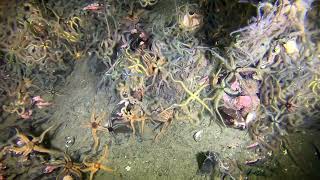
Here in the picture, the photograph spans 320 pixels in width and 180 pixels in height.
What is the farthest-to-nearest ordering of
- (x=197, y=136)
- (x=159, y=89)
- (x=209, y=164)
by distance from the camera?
(x=159, y=89) < (x=197, y=136) < (x=209, y=164)

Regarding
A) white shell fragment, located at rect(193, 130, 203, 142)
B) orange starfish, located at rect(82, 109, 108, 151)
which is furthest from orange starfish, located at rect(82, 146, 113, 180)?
white shell fragment, located at rect(193, 130, 203, 142)

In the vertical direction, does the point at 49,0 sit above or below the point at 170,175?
above

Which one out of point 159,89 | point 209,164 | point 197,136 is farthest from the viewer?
point 159,89

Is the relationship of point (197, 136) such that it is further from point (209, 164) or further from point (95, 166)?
point (95, 166)

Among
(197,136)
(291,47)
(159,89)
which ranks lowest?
(197,136)

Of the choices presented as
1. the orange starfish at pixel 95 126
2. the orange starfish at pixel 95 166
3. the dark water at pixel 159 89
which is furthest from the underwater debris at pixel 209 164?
the orange starfish at pixel 95 126

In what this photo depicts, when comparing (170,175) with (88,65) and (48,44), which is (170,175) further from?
(48,44)

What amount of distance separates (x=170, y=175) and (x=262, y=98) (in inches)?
49.5

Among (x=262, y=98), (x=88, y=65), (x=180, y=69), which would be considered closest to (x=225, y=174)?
(x=262, y=98)

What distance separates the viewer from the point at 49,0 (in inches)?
157

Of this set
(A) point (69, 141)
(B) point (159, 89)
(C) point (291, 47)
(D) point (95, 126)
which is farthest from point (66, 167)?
(C) point (291, 47)

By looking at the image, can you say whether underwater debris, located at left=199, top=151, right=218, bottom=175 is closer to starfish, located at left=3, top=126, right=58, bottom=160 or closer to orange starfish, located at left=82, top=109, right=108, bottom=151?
orange starfish, located at left=82, top=109, right=108, bottom=151

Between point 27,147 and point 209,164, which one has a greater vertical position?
point 27,147

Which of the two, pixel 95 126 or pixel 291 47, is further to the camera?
pixel 95 126
